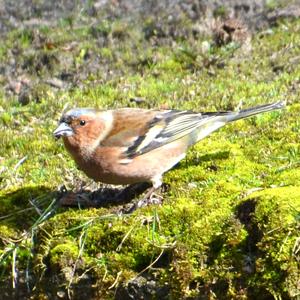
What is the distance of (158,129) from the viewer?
582 centimetres

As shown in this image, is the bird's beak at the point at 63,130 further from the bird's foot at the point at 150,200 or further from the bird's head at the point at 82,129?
the bird's foot at the point at 150,200

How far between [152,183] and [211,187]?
0.47 m

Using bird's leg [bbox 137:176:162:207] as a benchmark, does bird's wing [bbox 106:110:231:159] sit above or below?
above

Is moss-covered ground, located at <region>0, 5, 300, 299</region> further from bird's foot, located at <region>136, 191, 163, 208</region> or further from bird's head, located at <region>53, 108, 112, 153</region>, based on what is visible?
bird's head, located at <region>53, 108, 112, 153</region>

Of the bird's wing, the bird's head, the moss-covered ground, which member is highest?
the bird's head

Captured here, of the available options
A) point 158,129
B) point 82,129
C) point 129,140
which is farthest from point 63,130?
point 158,129

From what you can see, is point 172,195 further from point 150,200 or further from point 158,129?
point 158,129

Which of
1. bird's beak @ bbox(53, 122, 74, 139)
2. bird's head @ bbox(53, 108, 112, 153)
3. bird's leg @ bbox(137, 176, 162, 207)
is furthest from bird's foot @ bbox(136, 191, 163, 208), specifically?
bird's beak @ bbox(53, 122, 74, 139)

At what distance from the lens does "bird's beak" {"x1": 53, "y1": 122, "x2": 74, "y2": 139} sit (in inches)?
217

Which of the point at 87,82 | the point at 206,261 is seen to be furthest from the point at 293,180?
the point at 87,82

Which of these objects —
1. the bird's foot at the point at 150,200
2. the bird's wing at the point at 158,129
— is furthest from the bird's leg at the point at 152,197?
the bird's wing at the point at 158,129

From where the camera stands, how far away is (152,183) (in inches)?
221

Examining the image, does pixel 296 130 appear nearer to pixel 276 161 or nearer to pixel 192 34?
pixel 276 161

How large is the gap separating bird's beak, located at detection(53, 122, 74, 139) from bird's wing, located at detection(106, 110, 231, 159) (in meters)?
0.29
